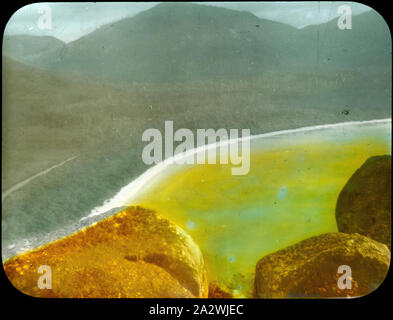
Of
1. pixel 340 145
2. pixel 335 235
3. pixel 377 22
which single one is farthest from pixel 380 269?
pixel 377 22

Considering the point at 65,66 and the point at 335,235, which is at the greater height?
the point at 65,66

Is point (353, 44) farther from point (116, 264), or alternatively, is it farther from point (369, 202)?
point (116, 264)

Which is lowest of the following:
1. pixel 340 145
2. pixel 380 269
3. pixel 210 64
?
pixel 380 269

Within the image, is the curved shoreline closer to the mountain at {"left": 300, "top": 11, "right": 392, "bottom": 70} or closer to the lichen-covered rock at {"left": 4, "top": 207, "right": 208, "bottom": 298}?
the lichen-covered rock at {"left": 4, "top": 207, "right": 208, "bottom": 298}

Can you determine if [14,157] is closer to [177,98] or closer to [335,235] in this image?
[177,98]

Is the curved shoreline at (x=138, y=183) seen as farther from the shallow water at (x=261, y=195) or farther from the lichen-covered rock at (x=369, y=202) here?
the lichen-covered rock at (x=369, y=202)

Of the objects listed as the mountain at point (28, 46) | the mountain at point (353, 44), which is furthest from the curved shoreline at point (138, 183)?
the mountain at point (28, 46)
